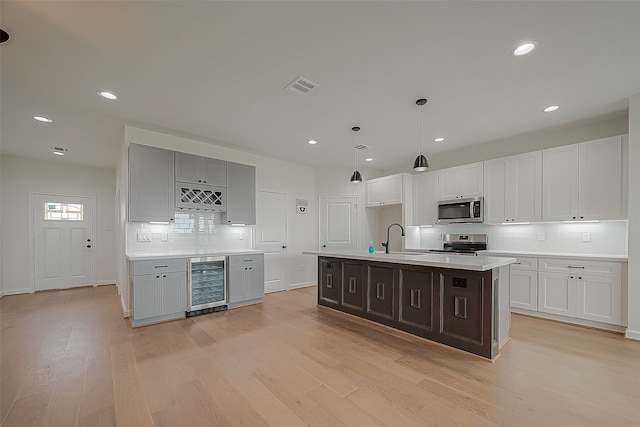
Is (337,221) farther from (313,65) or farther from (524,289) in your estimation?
(313,65)

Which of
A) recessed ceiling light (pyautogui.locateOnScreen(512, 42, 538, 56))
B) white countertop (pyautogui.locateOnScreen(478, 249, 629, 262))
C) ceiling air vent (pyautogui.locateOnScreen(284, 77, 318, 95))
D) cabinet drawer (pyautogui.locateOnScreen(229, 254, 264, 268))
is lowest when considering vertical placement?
cabinet drawer (pyautogui.locateOnScreen(229, 254, 264, 268))

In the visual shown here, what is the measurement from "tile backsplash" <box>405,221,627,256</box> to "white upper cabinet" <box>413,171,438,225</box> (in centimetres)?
44

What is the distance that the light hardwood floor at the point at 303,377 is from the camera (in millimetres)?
1851

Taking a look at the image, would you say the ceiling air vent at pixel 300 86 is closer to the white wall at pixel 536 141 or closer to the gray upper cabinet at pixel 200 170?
the gray upper cabinet at pixel 200 170

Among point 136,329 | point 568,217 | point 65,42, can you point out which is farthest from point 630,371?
point 65,42

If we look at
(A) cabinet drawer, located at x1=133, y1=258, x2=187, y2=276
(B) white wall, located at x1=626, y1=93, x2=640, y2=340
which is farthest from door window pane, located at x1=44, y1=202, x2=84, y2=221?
(B) white wall, located at x1=626, y1=93, x2=640, y2=340

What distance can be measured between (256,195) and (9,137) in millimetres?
4030

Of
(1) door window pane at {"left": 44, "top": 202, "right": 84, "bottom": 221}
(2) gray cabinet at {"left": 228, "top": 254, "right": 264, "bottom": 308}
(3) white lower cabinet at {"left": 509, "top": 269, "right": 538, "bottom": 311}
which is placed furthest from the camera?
(1) door window pane at {"left": 44, "top": 202, "right": 84, "bottom": 221}

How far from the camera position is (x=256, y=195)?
18.0ft

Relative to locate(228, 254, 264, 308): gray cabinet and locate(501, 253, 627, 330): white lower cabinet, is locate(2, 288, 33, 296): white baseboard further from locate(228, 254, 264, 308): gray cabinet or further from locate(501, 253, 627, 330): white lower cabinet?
locate(501, 253, 627, 330): white lower cabinet

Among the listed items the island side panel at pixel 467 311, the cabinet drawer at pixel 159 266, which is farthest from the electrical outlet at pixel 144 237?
the island side panel at pixel 467 311

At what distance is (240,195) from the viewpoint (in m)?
4.92

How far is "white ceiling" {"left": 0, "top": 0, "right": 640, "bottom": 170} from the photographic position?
1916mm

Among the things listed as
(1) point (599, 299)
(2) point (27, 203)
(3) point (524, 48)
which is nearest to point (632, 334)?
(1) point (599, 299)
